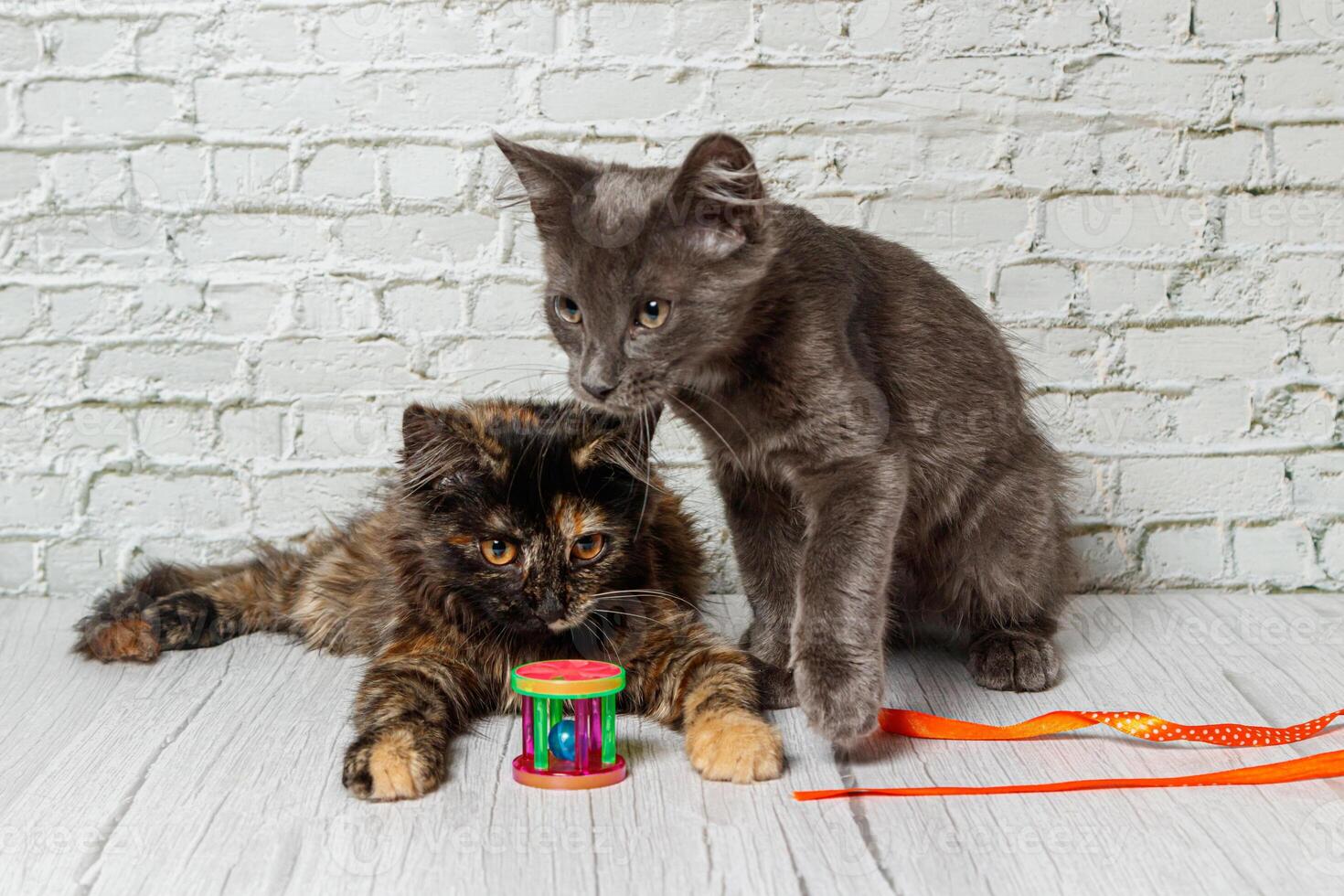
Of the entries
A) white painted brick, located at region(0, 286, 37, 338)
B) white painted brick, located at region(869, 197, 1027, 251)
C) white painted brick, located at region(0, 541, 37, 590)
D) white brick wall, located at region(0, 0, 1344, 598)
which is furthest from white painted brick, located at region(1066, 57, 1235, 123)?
white painted brick, located at region(0, 541, 37, 590)

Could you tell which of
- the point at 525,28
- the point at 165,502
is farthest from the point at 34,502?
the point at 525,28

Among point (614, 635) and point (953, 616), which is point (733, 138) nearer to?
point (614, 635)

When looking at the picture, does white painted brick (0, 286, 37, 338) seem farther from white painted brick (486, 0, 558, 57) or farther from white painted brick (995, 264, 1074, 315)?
white painted brick (995, 264, 1074, 315)

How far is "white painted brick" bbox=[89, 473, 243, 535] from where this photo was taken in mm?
2365

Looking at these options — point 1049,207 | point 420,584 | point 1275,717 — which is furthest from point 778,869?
point 1049,207

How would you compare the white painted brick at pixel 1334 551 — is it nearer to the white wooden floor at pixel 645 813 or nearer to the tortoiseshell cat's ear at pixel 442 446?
the white wooden floor at pixel 645 813

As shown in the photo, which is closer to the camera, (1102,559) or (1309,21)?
(1309,21)

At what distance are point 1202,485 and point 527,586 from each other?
1454mm

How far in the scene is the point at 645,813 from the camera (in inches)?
53.9

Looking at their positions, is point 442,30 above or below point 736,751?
above

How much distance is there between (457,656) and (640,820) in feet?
1.49

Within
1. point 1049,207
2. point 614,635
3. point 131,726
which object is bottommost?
point 131,726

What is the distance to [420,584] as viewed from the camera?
175 centimetres

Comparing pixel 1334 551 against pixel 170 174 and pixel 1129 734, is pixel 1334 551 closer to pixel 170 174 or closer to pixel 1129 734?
pixel 1129 734
